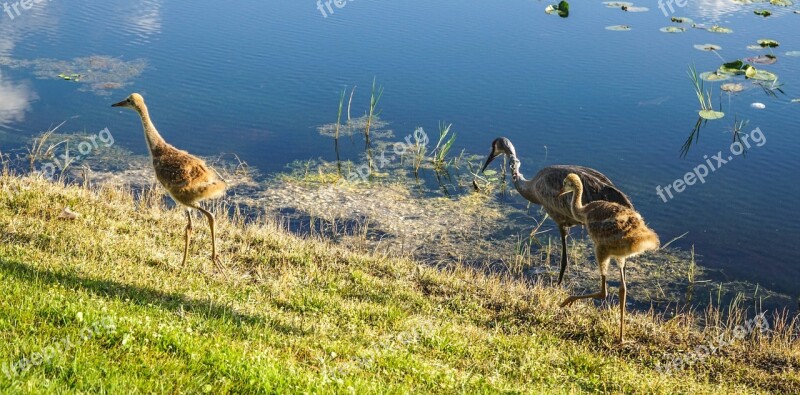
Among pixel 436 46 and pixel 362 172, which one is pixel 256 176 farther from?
pixel 436 46

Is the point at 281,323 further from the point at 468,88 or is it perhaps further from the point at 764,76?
the point at 764,76

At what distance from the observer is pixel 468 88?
1797cm

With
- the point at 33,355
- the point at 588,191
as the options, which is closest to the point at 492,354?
the point at 588,191

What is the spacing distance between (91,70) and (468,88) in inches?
345

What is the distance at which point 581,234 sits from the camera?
12.5m

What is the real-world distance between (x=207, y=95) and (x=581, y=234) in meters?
9.07

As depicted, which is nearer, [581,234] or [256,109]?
[581,234]

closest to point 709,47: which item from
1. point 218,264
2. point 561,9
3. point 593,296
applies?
point 561,9

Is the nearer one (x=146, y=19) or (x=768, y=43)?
(x=768, y=43)

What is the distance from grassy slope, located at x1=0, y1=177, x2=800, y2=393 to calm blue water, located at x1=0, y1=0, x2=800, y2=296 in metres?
4.15

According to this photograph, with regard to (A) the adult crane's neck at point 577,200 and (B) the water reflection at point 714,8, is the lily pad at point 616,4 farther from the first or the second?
(A) the adult crane's neck at point 577,200

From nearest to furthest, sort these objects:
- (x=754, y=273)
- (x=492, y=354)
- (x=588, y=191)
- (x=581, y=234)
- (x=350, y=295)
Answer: (x=492, y=354) → (x=350, y=295) → (x=588, y=191) → (x=754, y=273) → (x=581, y=234)

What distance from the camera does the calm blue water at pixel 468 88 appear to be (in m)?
14.0

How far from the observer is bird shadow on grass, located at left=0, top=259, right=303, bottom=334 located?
6.89m
